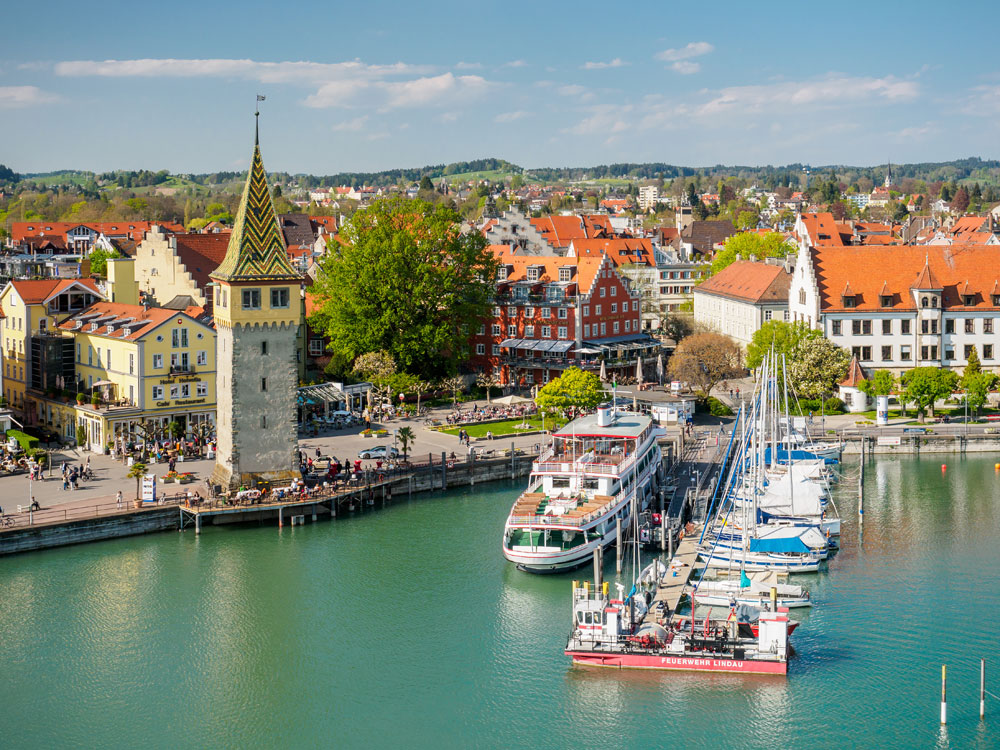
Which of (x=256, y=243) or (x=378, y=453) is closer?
(x=256, y=243)

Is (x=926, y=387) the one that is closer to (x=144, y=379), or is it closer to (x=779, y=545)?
(x=779, y=545)

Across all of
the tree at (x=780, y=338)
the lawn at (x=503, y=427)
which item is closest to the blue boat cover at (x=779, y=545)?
the lawn at (x=503, y=427)

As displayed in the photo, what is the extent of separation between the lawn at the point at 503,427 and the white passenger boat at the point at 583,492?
11467 millimetres

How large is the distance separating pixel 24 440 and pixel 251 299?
15.2 meters

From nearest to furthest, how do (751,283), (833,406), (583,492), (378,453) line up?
(583,492), (378,453), (833,406), (751,283)

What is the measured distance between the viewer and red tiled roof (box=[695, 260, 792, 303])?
97062 millimetres

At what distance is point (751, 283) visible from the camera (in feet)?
332

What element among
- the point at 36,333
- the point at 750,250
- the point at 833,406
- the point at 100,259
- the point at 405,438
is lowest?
the point at 405,438

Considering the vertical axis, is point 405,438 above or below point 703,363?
below

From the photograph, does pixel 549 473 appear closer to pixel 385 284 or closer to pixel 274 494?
pixel 274 494

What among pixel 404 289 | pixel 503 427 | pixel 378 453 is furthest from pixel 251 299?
pixel 404 289

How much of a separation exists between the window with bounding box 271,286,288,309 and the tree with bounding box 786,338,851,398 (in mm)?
34295

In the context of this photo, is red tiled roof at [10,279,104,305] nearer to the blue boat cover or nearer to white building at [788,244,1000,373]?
the blue boat cover

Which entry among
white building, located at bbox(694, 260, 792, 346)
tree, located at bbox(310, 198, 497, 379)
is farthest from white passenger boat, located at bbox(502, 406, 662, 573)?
white building, located at bbox(694, 260, 792, 346)
